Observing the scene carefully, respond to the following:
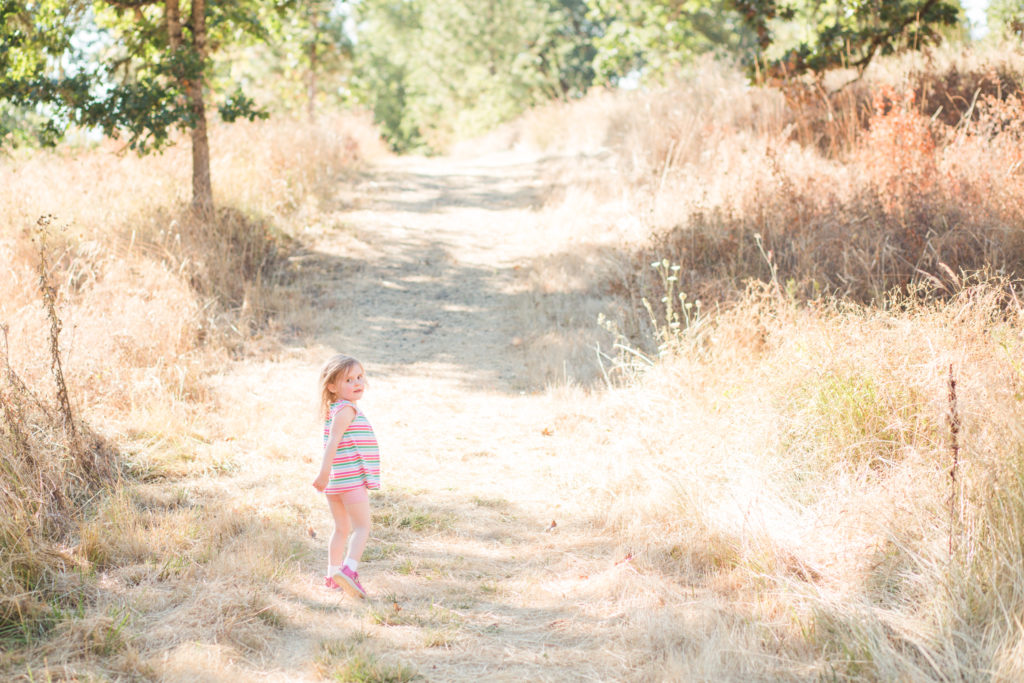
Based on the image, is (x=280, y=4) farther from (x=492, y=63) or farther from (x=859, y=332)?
(x=492, y=63)

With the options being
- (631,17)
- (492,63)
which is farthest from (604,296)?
(492,63)

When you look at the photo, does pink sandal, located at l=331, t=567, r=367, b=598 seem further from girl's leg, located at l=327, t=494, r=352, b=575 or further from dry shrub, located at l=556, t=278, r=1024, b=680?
dry shrub, located at l=556, t=278, r=1024, b=680

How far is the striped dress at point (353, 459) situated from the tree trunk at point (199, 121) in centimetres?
586

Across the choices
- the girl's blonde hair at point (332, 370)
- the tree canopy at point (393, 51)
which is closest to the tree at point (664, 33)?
the tree canopy at point (393, 51)

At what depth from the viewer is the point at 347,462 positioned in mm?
4117

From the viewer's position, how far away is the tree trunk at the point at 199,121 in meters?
8.90

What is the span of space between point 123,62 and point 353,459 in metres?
6.85

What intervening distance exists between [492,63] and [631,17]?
11363mm

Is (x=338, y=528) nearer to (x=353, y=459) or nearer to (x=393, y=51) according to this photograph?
(x=353, y=459)

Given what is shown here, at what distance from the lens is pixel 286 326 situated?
27.6 feet

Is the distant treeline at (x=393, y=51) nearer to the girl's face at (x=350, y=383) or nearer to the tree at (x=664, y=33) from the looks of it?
the tree at (x=664, y=33)

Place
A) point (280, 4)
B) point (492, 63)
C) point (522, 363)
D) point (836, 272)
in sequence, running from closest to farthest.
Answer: point (836, 272) → point (522, 363) → point (280, 4) → point (492, 63)

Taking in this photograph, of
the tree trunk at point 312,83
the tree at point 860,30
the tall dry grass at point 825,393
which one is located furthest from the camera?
the tree trunk at point 312,83

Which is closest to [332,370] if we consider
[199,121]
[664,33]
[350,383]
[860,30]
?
[350,383]
